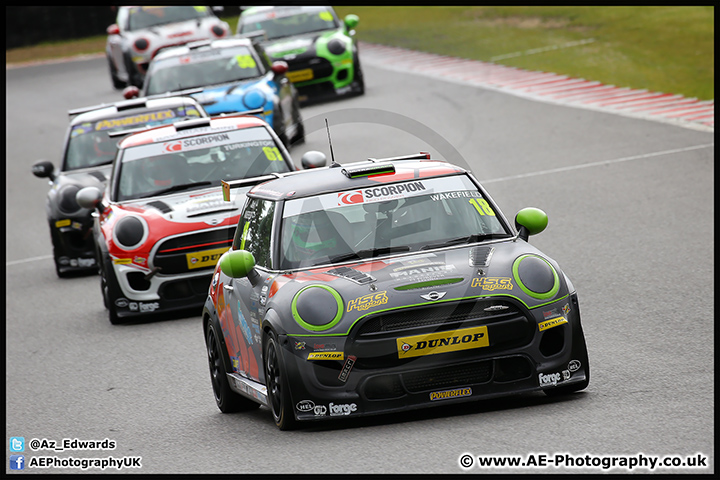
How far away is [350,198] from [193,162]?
204 inches

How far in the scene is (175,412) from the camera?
8.05 meters

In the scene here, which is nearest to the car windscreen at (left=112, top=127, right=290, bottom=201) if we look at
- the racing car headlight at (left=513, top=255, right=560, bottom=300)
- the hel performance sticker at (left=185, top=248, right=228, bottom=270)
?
the hel performance sticker at (left=185, top=248, right=228, bottom=270)

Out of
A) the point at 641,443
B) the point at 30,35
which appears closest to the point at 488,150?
the point at 641,443

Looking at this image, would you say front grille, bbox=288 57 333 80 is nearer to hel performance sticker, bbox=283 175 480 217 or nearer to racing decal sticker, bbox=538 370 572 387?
hel performance sticker, bbox=283 175 480 217

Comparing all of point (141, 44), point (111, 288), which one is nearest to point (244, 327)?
point (111, 288)

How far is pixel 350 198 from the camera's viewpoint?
24.8 ft

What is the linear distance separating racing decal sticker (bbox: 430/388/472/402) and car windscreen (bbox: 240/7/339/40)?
768 inches

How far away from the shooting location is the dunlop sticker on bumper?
652 centimetres

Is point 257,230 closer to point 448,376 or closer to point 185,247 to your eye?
point 448,376

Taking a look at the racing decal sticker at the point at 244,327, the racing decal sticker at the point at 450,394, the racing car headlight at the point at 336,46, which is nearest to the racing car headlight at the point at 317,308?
the racing decal sticker at the point at 450,394

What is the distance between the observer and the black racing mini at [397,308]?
21.5 ft

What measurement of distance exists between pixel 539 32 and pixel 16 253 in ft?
56.4

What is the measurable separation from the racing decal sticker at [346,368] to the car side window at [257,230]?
43.2 inches

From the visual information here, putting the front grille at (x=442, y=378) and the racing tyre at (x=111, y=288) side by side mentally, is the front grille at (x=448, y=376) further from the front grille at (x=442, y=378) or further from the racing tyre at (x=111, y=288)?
the racing tyre at (x=111, y=288)
